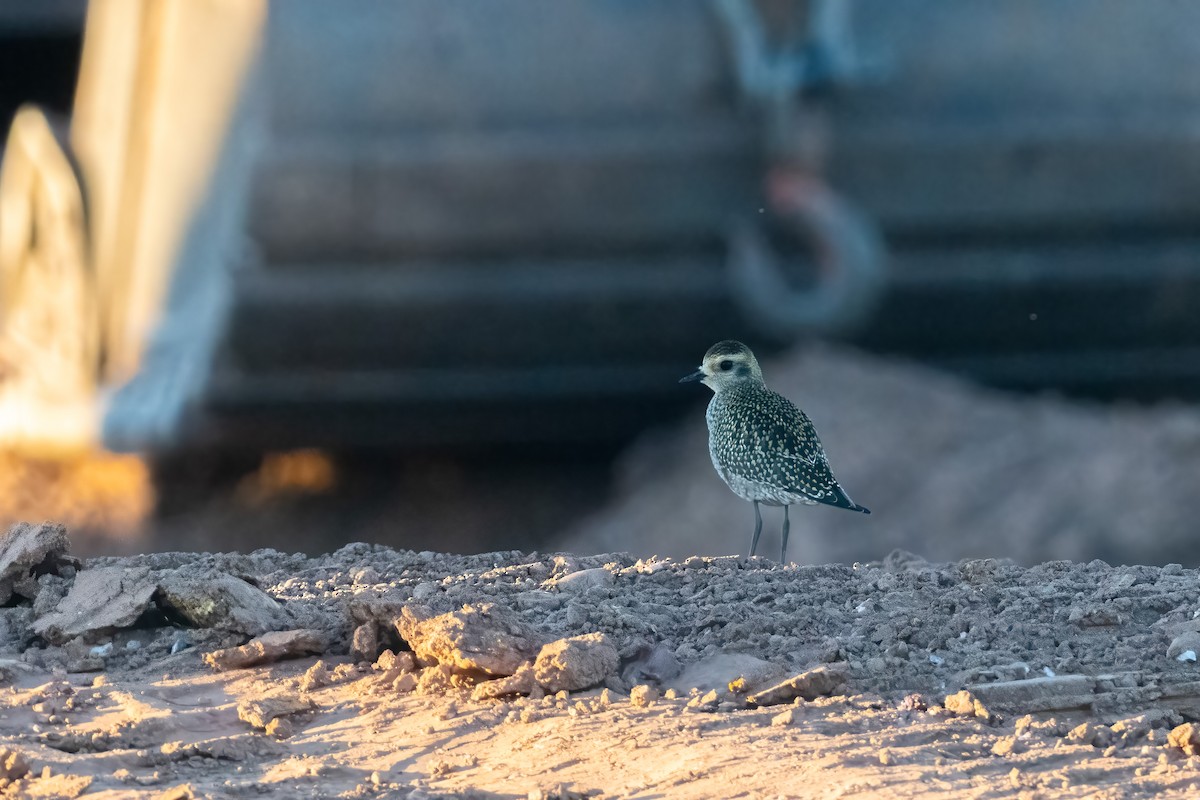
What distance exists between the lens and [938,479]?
8078mm

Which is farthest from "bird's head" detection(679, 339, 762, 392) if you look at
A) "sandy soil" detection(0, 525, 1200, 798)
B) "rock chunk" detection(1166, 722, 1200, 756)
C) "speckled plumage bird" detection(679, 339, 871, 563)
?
"rock chunk" detection(1166, 722, 1200, 756)

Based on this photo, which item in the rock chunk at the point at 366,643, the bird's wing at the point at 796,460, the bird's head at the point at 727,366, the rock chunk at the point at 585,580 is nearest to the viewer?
the rock chunk at the point at 366,643

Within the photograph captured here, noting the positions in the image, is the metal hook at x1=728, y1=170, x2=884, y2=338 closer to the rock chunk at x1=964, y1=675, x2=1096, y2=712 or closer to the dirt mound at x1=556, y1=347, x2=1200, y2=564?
the dirt mound at x1=556, y1=347, x2=1200, y2=564

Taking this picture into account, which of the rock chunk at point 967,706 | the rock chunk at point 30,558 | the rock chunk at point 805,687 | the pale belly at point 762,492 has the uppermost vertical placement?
the pale belly at point 762,492

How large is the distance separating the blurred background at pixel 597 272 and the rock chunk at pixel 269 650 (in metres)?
3.18

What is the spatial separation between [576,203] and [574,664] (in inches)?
145

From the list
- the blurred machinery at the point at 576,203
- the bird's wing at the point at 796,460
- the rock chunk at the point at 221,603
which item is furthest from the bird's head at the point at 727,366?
the rock chunk at the point at 221,603

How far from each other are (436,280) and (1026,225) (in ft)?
8.88

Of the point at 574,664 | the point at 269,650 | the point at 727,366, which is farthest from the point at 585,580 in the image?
the point at 727,366

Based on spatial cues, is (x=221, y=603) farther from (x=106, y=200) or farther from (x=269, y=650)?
(x=106, y=200)

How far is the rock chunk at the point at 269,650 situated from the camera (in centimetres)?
378

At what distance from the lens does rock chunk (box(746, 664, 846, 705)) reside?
11.1 feet

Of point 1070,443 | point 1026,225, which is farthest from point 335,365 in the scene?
point 1070,443

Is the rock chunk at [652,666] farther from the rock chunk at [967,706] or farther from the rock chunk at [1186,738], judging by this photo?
the rock chunk at [1186,738]
